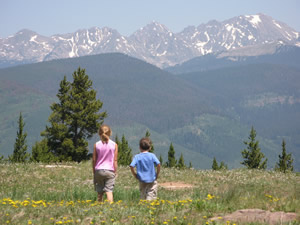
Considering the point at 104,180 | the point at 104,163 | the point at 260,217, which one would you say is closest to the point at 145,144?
the point at 104,163

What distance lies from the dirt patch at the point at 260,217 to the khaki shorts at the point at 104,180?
14.1 feet

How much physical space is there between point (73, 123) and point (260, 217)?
43935mm

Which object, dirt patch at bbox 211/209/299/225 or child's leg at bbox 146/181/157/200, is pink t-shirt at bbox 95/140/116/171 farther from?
dirt patch at bbox 211/209/299/225

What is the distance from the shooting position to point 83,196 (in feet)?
47.2

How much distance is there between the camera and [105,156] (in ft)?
44.5

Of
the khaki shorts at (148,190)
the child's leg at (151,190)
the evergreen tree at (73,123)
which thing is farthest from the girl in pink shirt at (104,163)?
the evergreen tree at (73,123)

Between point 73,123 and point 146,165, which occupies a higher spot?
point 73,123

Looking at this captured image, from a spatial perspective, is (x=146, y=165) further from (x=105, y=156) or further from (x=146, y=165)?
(x=105, y=156)

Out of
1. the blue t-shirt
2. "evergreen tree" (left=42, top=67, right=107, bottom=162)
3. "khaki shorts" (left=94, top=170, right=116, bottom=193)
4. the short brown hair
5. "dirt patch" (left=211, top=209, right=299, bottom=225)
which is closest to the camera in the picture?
"dirt patch" (left=211, top=209, right=299, bottom=225)

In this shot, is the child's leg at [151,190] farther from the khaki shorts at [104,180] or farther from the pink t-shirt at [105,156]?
the pink t-shirt at [105,156]

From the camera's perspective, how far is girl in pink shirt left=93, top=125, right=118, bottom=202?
13438 millimetres

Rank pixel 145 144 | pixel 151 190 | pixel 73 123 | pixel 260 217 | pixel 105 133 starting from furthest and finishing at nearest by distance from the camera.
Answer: pixel 73 123 < pixel 151 190 < pixel 105 133 < pixel 145 144 < pixel 260 217

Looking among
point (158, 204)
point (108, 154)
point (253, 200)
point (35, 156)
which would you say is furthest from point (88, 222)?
point (35, 156)

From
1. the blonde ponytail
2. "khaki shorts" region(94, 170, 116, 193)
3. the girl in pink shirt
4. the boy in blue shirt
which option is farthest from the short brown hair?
"khaki shorts" region(94, 170, 116, 193)
